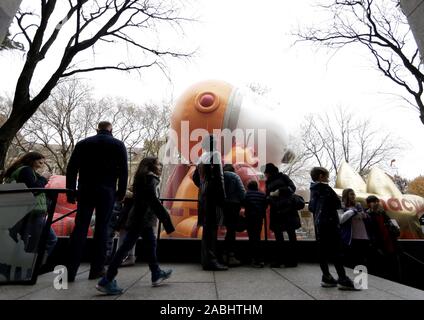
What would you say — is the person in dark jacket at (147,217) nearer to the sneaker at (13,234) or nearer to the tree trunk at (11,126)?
the sneaker at (13,234)

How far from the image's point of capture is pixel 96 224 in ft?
12.9

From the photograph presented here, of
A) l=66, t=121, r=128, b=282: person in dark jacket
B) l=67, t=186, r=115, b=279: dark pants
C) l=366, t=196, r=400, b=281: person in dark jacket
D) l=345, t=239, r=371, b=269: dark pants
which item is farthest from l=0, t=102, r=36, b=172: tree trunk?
l=366, t=196, r=400, b=281: person in dark jacket

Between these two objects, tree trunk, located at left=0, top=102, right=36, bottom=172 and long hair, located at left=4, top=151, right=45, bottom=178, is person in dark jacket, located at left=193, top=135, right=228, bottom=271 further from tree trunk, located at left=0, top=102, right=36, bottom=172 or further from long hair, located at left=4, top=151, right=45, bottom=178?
tree trunk, located at left=0, top=102, right=36, bottom=172

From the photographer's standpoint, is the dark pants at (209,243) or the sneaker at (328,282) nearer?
the sneaker at (328,282)

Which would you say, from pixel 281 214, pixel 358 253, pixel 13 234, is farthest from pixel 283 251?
pixel 13 234

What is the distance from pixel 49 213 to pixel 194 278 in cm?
199

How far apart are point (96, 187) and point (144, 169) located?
0.65 meters

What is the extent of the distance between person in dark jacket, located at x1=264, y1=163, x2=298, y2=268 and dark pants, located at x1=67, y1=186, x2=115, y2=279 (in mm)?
2560

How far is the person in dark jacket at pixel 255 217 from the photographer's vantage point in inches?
206

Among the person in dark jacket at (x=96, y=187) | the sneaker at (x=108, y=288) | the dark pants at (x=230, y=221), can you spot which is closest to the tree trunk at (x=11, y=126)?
the person in dark jacket at (x=96, y=187)

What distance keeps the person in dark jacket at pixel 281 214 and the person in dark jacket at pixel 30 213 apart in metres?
3.24

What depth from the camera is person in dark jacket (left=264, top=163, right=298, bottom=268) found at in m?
5.12
